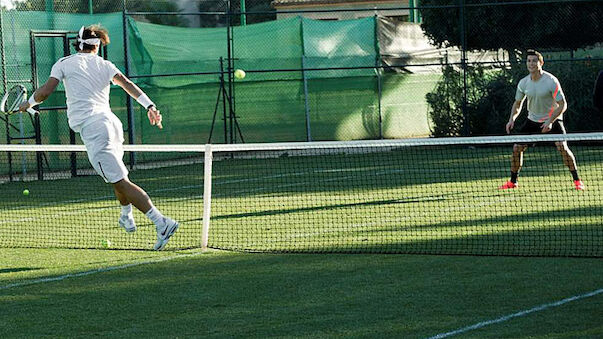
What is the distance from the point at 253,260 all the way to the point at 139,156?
507 inches

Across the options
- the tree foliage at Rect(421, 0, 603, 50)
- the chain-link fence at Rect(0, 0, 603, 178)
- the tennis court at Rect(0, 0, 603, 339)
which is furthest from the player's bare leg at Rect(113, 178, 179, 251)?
the tree foliage at Rect(421, 0, 603, 50)

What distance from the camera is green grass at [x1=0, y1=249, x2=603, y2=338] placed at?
6.76 meters

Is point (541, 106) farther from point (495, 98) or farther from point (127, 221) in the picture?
point (495, 98)

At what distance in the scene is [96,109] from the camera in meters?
9.66

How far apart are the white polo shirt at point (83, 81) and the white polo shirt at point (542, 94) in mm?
6725

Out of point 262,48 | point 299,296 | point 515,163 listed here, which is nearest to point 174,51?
point 262,48

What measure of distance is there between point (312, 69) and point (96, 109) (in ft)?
41.3

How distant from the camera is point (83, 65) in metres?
9.57

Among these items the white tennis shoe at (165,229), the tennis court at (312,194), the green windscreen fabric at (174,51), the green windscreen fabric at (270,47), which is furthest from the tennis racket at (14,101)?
the green windscreen fabric at (270,47)

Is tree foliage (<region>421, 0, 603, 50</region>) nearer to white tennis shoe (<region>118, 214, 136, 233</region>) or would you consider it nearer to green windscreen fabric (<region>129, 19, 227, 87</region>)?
green windscreen fabric (<region>129, 19, 227, 87</region>)

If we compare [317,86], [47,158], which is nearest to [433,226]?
[47,158]

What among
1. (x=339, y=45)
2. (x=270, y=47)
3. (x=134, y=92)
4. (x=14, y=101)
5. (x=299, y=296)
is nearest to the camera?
(x=299, y=296)

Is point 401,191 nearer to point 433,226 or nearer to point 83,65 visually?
point 433,226

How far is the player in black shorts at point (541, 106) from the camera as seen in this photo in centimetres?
1425
